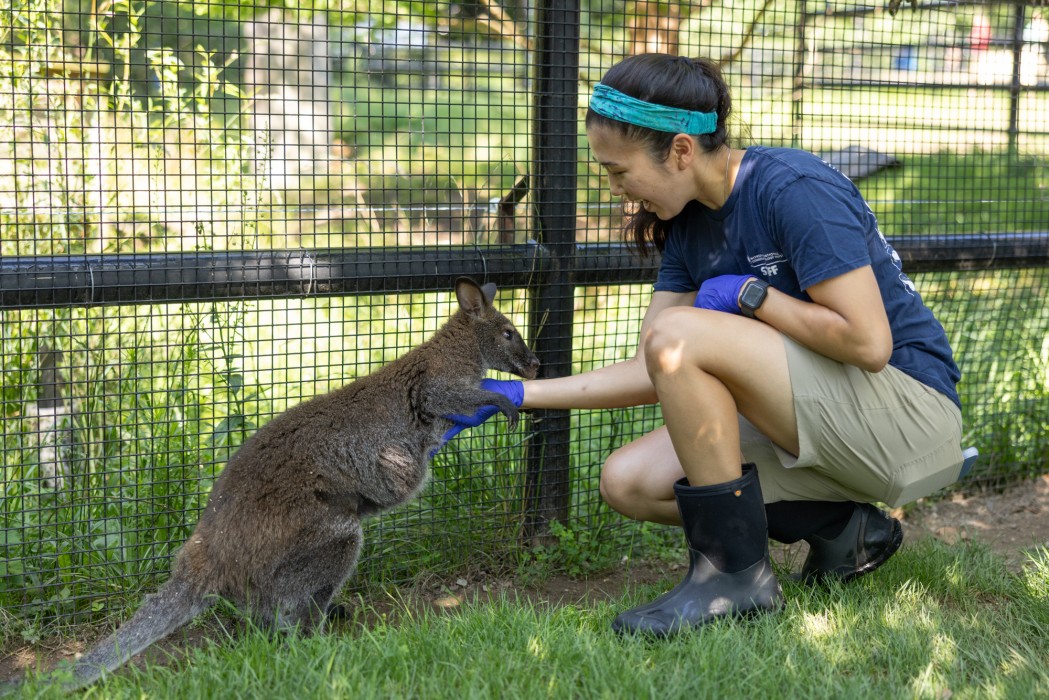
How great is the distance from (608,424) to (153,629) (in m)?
2.33

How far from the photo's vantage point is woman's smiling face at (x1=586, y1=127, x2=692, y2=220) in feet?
10.9

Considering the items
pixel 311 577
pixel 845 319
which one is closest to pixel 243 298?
pixel 311 577

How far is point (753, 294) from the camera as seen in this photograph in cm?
327

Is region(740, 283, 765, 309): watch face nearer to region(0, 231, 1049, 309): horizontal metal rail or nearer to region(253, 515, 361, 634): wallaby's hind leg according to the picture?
region(0, 231, 1049, 309): horizontal metal rail

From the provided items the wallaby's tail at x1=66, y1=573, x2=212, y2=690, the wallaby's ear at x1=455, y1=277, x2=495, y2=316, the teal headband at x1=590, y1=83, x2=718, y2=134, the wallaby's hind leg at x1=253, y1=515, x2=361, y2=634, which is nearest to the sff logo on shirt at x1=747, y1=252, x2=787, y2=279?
the teal headband at x1=590, y1=83, x2=718, y2=134

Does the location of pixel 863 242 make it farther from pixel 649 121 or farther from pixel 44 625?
pixel 44 625

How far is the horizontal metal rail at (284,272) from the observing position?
354 centimetres

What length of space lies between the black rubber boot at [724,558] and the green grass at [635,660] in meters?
0.09

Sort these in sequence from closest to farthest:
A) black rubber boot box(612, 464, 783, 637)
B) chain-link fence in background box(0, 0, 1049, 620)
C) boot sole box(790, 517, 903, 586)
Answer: black rubber boot box(612, 464, 783, 637)
boot sole box(790, 517, 903, 586)
chain-link fence in background box(0, 0, 1049, 620)

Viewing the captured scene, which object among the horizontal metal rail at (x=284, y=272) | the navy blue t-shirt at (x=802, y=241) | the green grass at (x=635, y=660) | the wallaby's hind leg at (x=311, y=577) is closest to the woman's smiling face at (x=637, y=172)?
the navy blue t-shirt at (x=802, y=241)

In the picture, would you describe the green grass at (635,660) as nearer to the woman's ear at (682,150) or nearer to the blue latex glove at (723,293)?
the blue latex glove at (723,293)

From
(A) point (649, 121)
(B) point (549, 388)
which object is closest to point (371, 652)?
(B) point (549, 388)

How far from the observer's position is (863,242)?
3156 millimetres

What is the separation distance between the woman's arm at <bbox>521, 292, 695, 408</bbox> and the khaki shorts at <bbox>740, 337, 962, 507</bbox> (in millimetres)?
489
